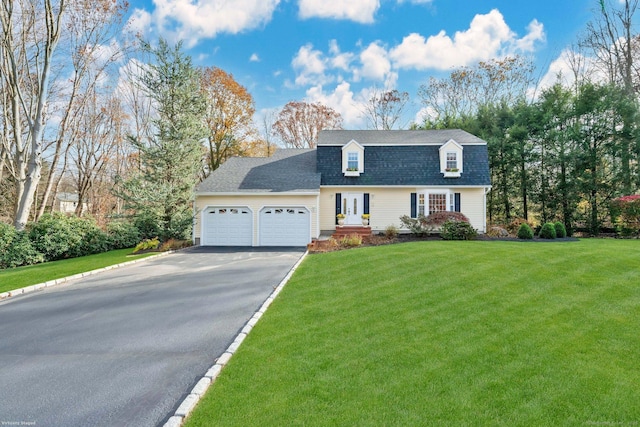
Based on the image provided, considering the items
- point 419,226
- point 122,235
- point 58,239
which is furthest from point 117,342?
point 122,235

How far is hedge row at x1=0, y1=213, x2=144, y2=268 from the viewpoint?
1306 cm

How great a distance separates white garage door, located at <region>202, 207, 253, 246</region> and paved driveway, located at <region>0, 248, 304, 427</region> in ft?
23.2

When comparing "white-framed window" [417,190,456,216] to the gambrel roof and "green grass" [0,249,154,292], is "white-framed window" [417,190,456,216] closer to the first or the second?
the gambrel roof

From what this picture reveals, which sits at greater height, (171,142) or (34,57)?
(34,57)

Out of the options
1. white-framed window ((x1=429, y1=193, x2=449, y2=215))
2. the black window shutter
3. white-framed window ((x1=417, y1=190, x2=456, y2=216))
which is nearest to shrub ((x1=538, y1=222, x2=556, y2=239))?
white-framed window ((x1=417, y1=190, x2=456, y2=216))

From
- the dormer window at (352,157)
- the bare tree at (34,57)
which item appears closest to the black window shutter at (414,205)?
the dormer window at (352,157)

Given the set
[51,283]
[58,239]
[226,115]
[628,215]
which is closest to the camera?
[51,283]

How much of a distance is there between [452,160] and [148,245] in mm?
16549

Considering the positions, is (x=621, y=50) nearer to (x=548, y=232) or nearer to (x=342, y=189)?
(x=548, y=232)

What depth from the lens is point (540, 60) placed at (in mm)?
25781

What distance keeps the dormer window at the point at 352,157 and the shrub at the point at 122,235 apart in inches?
461

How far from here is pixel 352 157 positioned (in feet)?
62.2

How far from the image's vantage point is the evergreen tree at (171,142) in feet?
50.8

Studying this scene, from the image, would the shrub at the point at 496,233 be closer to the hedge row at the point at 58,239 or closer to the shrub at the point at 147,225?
the shrub at the point at 147,225
